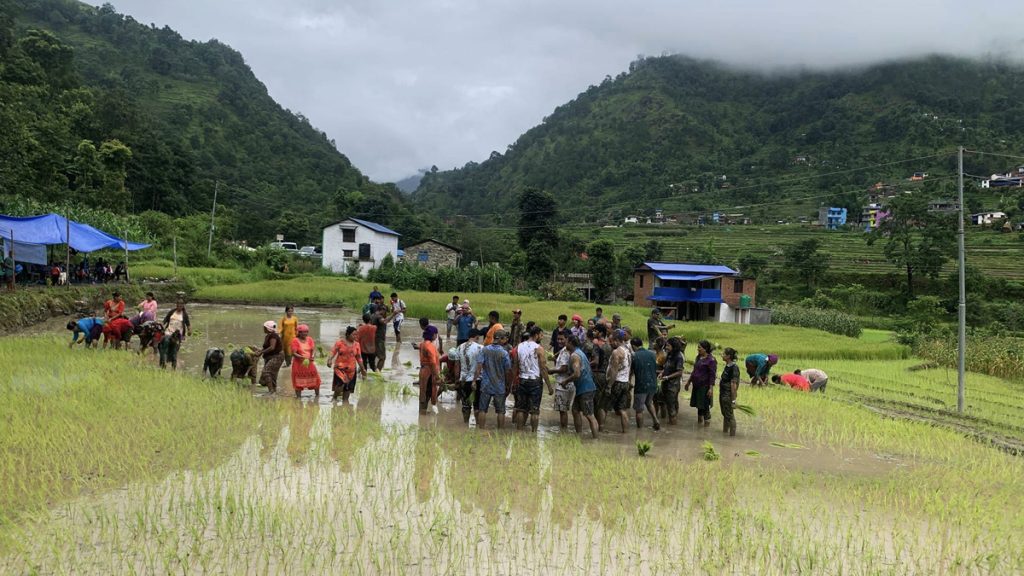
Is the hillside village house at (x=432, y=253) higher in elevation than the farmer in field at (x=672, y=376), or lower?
higher

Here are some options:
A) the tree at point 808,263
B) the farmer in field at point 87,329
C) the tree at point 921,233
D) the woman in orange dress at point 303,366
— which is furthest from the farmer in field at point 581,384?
the tree at point 808,263

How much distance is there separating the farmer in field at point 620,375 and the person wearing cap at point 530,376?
1095 mm

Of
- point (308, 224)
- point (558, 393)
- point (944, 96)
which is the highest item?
point (944, 96)

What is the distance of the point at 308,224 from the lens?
6731 centimetres

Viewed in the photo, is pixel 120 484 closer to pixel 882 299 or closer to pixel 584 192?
pixel 882 299

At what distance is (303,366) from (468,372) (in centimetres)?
304

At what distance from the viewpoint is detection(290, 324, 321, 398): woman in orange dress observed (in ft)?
36.8

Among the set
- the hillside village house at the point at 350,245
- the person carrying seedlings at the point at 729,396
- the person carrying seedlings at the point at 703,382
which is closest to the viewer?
the person carrying seedlings at the point at 729,396

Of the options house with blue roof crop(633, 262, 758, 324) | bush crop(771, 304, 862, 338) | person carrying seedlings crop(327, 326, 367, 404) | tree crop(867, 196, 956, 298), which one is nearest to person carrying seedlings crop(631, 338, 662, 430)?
person carrying seedlings crop(327, 326, 367, 404)

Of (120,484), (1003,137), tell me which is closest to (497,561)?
(120,484)

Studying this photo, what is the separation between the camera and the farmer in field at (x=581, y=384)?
391 inches

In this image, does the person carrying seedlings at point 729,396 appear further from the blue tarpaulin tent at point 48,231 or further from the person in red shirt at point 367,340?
the blue tarpaulin tent at point 48,231

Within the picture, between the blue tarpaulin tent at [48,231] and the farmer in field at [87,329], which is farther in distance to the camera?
the blue tarpaulin tent at [48,231]

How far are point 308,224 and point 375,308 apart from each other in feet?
183
